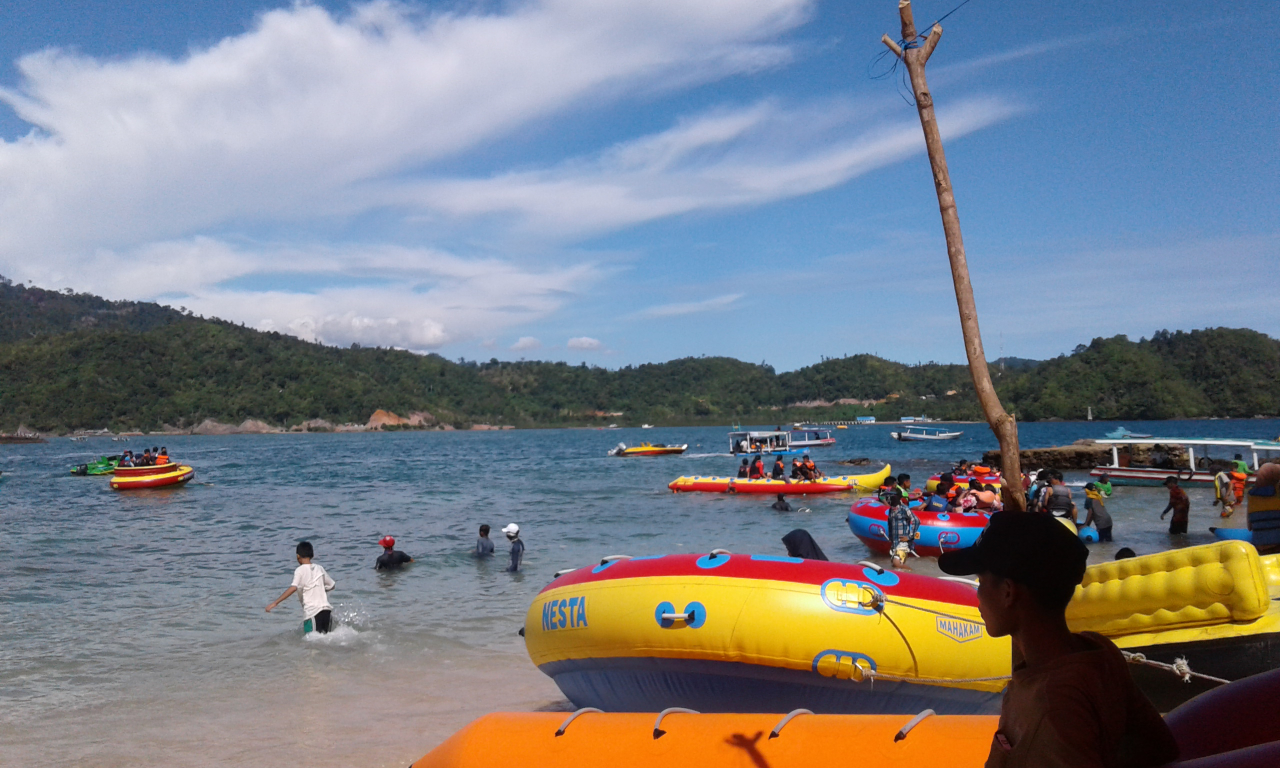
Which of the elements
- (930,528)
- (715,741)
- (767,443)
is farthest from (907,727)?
(767,443)

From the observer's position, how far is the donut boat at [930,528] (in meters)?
11.3

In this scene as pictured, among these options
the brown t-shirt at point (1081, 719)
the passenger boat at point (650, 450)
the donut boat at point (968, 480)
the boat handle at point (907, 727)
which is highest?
the brown t-shirt at point (1081, 719)

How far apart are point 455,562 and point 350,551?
269cm

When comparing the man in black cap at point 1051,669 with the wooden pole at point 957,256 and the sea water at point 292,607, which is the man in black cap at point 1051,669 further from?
the sea water at point 292,607

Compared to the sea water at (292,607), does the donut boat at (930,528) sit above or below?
above

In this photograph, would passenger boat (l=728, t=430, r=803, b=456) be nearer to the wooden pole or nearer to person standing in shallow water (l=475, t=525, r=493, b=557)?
person standing in shallow water (l=475, t=525, r=493, b=557)

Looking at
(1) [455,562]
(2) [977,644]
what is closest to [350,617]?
(1) [455,562]

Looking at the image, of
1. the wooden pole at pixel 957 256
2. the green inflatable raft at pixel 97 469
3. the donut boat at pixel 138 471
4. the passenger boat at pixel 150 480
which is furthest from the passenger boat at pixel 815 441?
the wooden pole at pixel 957 256

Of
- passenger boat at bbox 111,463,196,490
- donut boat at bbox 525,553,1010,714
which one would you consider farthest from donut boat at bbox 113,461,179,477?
donut boat at bbox 525,553,1010,714

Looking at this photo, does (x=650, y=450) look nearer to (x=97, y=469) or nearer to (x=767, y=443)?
(x=767, y=443)

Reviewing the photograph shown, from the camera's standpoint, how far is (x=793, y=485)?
2155 centimetres

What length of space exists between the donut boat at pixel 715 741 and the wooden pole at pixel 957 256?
1.42 meters

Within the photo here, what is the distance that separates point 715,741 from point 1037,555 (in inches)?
76.0

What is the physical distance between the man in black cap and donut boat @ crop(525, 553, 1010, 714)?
3.03 metres
